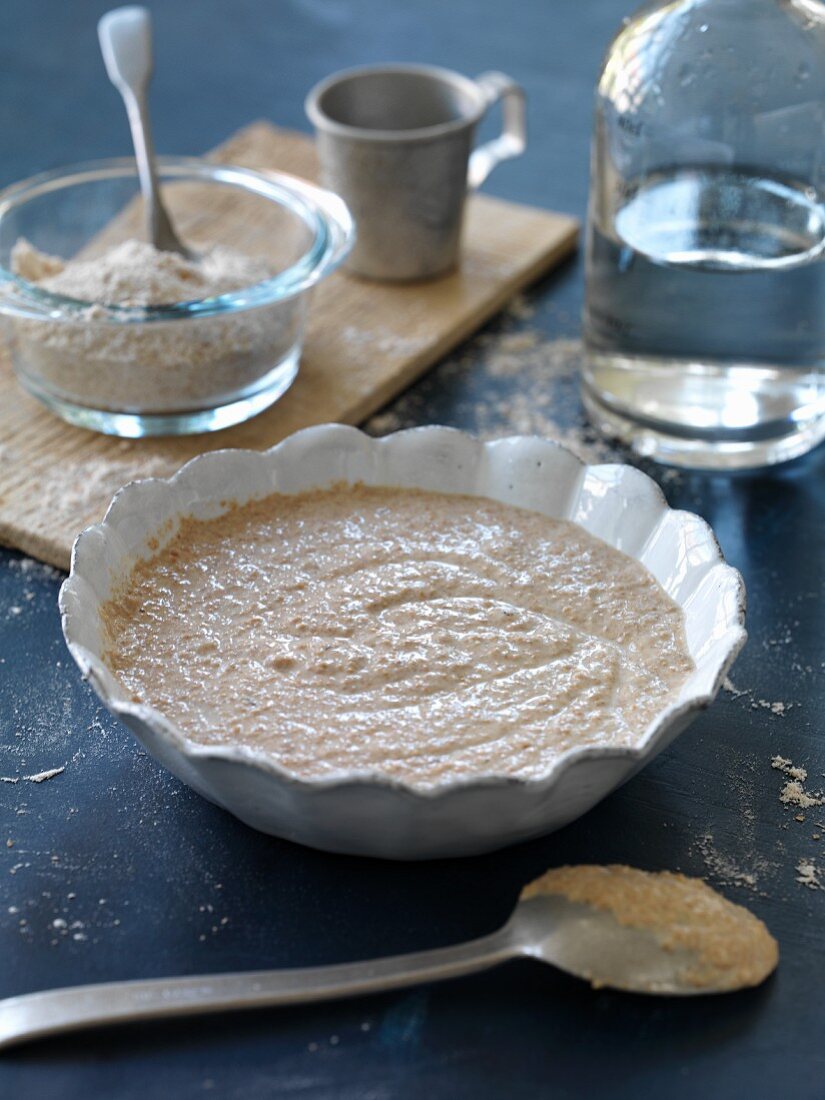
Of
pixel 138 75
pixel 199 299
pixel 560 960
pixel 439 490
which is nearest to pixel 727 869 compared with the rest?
pixel 560 960

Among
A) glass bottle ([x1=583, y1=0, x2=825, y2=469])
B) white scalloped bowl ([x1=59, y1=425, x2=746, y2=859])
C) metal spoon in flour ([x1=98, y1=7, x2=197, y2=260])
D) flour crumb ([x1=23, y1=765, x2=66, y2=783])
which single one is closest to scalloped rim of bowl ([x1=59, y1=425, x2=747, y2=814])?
white scalloped bowl ([x1=59, y1=425, x2=746, y2=859])

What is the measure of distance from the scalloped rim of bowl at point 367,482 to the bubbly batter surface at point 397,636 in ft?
0.07

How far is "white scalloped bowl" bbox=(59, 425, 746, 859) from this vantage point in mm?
734

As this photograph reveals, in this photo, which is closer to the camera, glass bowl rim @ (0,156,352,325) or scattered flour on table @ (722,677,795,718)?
scattered flour on table @ (722,677,795,718)

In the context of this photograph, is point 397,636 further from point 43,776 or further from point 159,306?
point 159,306

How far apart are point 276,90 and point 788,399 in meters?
0.99

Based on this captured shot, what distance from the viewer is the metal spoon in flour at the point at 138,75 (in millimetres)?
1317

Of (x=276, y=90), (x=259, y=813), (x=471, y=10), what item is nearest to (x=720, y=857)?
(x=259, y=813)

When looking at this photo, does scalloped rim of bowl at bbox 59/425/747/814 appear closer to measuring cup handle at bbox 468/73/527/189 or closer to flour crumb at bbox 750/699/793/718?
flour crumb at bbox 750/699/793/718

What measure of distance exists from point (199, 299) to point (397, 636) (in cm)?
45

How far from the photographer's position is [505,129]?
1565 mm

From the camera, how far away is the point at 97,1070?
27.9 inches

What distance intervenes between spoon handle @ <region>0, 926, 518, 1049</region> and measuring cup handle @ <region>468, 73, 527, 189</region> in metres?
0.96

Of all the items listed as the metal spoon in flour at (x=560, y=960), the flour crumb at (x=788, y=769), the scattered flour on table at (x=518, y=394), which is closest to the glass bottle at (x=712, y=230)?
the scattered flour on table at (x=518, y=394)
